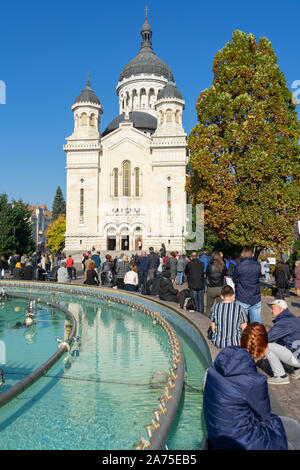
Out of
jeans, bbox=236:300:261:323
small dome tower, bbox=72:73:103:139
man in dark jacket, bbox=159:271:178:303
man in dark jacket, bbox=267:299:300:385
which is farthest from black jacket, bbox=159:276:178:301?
small dome tower, bbox=72:73:103:139

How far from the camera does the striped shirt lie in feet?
17.2

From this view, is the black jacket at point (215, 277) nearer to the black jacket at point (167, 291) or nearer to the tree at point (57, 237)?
the black jacket at point (167, 291)

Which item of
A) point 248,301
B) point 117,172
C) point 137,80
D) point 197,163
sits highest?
point 137,80

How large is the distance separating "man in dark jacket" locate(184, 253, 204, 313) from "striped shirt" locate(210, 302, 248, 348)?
365 centimetres

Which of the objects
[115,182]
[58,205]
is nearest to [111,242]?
[115,182]

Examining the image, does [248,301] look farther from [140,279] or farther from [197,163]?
[197,163]

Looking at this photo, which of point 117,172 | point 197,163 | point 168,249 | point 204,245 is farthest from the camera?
point 117,172

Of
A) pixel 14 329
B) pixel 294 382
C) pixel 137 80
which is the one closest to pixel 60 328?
pixel 14 329

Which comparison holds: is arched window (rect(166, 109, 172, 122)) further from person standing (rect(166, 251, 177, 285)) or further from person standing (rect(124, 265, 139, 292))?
person standing (rect(124, 265, 139, 292))

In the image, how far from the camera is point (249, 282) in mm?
6797

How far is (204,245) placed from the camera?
3228cm

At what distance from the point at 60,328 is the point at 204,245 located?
2440cm

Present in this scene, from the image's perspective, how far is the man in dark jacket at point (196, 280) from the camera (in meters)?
9.07

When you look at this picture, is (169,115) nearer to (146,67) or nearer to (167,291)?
(146,67)
